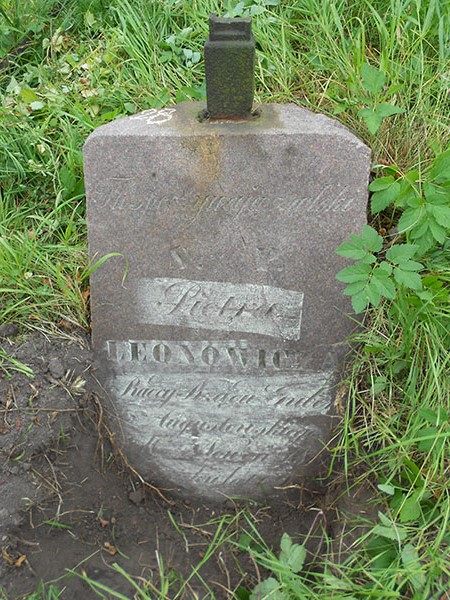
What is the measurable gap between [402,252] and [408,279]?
0.26 feet

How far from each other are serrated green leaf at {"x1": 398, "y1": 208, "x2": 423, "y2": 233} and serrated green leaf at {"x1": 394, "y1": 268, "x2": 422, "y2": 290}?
0.57 feet

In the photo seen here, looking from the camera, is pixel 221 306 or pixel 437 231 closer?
pixel 437 231

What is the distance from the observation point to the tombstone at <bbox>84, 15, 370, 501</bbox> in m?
2.12

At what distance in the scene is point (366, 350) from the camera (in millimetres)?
2203

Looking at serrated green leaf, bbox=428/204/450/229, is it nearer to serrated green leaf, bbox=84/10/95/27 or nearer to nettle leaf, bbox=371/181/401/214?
Result: nettle leaf, bbox=371/181/401/214

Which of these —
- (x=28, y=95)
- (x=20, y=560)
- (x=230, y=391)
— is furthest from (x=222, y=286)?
(x=28, y=95)

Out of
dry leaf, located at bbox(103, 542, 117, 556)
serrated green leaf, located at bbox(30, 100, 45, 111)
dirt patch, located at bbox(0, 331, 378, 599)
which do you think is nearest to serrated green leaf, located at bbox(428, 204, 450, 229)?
dirt patch, located at bbox(0, 331, 378, 599)

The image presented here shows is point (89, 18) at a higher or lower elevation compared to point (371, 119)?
higher

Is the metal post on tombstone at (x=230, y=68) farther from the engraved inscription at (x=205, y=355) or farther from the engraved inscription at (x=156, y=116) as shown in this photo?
the engraved inscription at (x=205, y=355)

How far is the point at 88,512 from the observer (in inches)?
90.2

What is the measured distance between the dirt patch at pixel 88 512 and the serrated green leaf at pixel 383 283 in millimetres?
640

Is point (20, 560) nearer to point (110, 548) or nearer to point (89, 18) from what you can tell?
point (110, 548)

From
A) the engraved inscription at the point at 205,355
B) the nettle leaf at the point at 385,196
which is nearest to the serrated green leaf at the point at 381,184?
the nettle leaf at the point at 385,196

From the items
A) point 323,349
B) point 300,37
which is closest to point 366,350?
point 323,349
